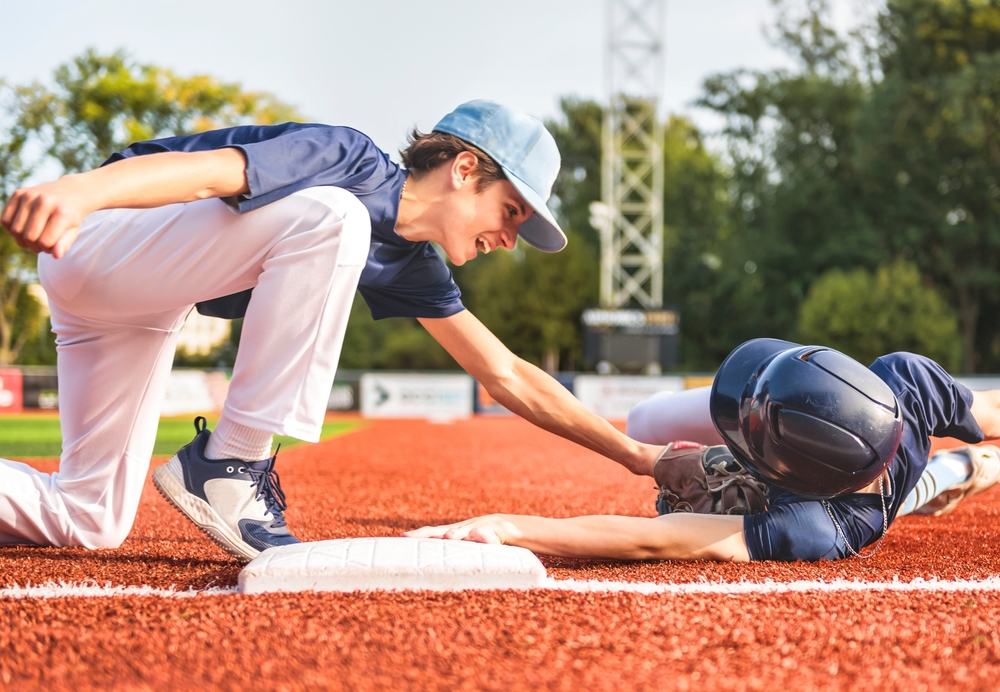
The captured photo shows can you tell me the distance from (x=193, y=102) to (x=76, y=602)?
2721 cm

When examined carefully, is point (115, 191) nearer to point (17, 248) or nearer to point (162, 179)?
point (162, 179)

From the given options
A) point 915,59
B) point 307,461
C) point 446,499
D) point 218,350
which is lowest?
point 218,350

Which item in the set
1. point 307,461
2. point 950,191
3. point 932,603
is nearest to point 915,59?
point 950,191

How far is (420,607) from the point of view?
6.18 ft

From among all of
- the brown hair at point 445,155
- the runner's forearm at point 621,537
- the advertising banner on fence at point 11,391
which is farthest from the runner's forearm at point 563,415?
the advertising banner on fence at point 11,391

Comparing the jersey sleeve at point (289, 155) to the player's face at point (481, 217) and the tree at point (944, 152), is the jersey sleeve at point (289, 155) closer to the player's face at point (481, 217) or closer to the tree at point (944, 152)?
the player's face at point (481, 217)

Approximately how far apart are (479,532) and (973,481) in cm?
251

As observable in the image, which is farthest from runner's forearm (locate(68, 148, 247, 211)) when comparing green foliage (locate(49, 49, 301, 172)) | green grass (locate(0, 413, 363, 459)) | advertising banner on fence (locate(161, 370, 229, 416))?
green foliage (locate(49, 49, 301, 172))

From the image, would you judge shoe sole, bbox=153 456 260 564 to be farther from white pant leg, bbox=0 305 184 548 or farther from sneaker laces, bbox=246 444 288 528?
white pant leg, bbox=0 305 184 548

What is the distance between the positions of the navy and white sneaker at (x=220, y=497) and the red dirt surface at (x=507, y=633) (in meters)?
0.12

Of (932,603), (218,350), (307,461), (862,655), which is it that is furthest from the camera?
(218,350)

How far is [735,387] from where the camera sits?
2707 mm

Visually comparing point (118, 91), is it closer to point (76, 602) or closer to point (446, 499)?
point (446, 499)

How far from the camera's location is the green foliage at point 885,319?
1054 inches
